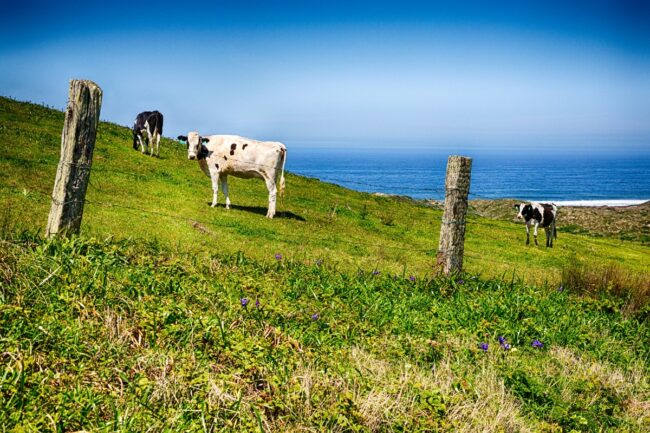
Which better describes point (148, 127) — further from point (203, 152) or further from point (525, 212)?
point (525, 212)

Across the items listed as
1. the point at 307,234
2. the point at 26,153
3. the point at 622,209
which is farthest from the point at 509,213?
the point at 26,153

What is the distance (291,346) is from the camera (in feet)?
20.8

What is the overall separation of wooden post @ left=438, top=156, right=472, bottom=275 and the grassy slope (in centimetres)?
107

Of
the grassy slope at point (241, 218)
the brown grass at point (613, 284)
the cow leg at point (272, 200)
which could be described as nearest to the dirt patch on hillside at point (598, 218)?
the grassy slope at point (241, 218)

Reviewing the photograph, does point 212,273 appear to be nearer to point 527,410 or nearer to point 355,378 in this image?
point 355,378

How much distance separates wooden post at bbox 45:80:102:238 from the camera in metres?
7.62

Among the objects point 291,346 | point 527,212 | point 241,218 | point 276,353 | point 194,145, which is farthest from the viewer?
point 527,212

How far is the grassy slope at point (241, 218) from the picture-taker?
1355 cm

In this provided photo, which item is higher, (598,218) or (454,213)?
(454,213)

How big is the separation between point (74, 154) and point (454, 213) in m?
6.43

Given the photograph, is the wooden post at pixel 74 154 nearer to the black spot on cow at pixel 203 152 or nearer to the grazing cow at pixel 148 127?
the black spot on cow at pixel 203 152

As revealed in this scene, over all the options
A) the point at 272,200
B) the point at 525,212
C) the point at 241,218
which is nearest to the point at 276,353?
the point at 241,218

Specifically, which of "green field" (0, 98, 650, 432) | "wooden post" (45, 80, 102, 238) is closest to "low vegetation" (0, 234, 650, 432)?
"green field" (0, 98, 650, 432)

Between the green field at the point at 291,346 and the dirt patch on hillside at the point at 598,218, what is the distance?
3278 cm
